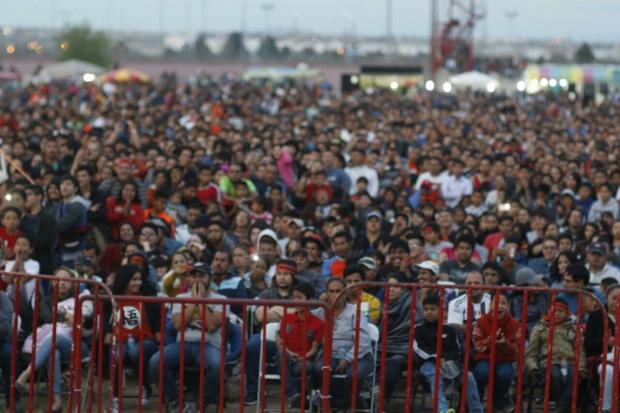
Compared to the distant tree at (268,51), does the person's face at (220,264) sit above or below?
above

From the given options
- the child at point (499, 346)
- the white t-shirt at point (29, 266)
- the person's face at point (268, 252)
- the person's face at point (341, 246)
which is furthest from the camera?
the person's face at point (341, 246)

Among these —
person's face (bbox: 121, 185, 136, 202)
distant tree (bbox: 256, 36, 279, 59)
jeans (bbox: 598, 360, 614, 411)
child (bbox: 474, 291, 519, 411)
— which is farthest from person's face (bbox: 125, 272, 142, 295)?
distant tree (bbox: 256, 36, 279, 59)

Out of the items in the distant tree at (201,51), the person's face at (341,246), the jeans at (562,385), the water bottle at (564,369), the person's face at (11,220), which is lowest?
the distant tree at (201,51)

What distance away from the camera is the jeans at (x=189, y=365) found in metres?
10.0

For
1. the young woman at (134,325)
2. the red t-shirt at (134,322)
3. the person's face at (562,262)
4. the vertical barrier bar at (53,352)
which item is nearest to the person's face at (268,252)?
the young woman at (134,325)

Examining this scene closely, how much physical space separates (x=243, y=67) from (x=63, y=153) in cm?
9741

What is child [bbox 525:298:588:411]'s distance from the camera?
412 inches

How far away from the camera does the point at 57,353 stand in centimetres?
1040

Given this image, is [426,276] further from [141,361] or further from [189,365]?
[141,361]

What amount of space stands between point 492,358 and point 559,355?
4.18 feet

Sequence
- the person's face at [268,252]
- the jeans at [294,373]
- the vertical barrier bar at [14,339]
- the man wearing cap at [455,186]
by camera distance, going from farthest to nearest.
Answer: the man wearing cap at [455,186] → the person's face at [268,252] → the jeans at [294,373] → the vertical barrier bar at [14,339]

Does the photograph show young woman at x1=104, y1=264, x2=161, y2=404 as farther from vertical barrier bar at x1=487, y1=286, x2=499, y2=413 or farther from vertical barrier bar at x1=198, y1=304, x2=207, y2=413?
vertical barrier bar at x1=487, y1=286, x2=499, y2=413

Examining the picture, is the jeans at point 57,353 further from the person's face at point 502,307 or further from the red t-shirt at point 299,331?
the person's face at point 502,307

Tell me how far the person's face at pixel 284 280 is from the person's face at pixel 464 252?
9.27 ft
